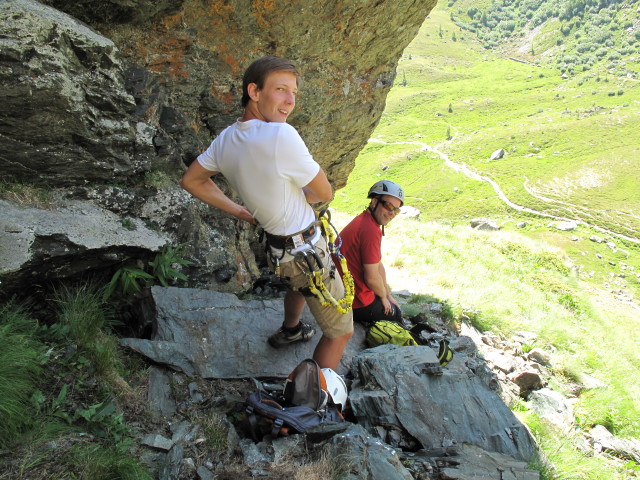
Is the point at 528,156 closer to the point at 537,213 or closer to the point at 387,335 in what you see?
the point at 537,213

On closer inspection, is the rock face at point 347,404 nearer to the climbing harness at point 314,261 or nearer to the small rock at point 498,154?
the climbing harness at point 314,261

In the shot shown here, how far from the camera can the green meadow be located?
868 centimetres

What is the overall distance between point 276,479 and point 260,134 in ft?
8.19

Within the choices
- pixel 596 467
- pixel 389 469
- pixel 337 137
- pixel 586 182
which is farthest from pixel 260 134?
pixel 586 182

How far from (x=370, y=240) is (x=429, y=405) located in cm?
205

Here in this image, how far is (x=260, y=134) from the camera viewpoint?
3139 millimetres

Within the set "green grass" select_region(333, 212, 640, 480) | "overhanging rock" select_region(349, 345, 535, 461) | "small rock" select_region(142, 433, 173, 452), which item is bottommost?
"green grass" select_region(333, 212, 640, 480)

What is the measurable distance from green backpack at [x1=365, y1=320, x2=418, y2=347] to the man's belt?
262 cm

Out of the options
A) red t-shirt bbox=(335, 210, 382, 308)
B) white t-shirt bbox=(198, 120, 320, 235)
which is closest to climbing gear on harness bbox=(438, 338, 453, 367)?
red t-shirt bbox=(335, 210, 382, 308)

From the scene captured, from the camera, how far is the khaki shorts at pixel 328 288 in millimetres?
3852

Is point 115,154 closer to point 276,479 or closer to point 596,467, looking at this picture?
point 276,479

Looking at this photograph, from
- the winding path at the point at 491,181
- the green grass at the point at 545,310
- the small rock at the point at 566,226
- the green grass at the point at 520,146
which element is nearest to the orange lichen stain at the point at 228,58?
the green grass at the point at 545,310

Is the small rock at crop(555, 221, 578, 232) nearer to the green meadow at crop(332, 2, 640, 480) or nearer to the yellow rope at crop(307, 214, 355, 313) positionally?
the green meadow at crop(332, 2, 640, 480)

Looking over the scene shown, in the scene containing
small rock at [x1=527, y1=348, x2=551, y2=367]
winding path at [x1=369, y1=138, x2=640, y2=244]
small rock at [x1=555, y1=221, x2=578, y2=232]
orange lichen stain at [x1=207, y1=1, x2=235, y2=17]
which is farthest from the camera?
winding path at [x1=369, y1=138, x2=640, y2=244]
